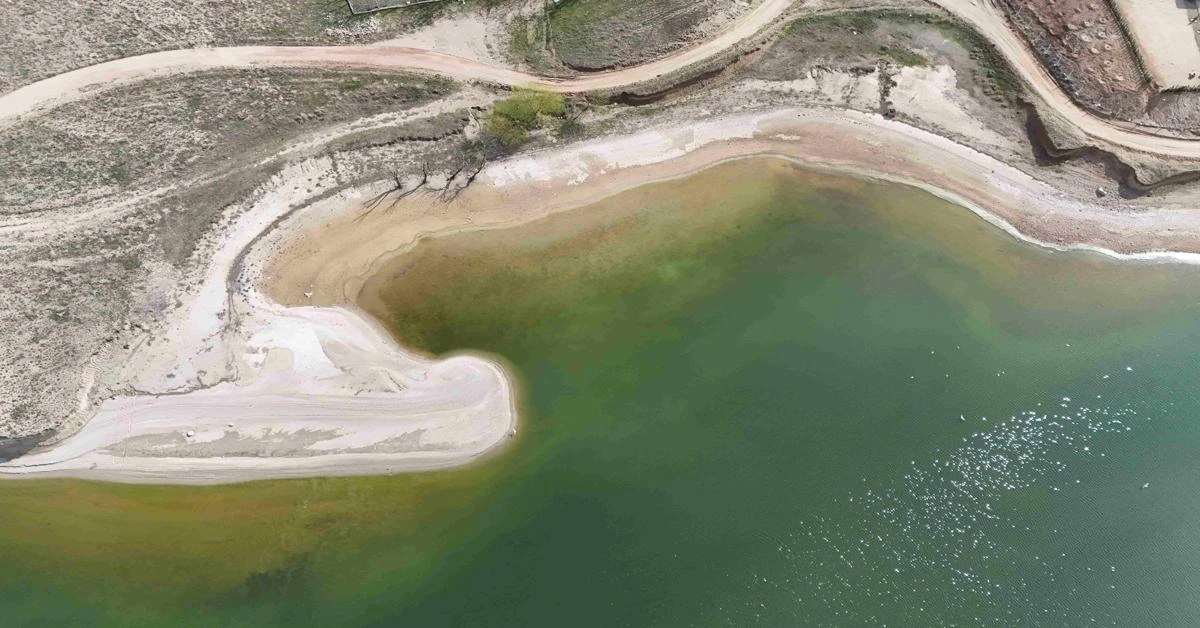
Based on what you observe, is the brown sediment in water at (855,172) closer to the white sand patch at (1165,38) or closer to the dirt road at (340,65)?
the dirt road at (340,65)

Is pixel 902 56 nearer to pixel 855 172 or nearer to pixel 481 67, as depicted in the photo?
pixel 855 172

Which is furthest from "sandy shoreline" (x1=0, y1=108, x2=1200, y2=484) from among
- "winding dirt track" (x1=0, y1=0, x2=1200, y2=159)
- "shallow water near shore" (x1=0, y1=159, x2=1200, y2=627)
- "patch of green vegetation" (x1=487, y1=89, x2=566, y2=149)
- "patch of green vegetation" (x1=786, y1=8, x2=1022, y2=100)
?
"patch of green vegetation" (x1=786, y1=8, x2=1022, y2=100)

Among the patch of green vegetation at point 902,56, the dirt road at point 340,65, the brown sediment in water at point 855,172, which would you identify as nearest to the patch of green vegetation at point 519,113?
the dirt road at point 340,65

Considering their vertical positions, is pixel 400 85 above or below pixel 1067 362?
above

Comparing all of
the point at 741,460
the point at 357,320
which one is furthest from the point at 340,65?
the point at 741,460

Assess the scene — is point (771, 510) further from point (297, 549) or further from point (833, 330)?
point (297, 549)

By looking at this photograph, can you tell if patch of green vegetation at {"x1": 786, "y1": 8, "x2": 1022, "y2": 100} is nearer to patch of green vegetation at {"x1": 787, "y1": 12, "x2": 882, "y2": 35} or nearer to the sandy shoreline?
patch of green vegetation at {"x1": 787, "y1": 12, "x2": 882, "y2": 35}

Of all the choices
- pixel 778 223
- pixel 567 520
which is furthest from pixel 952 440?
pixel 567 520
